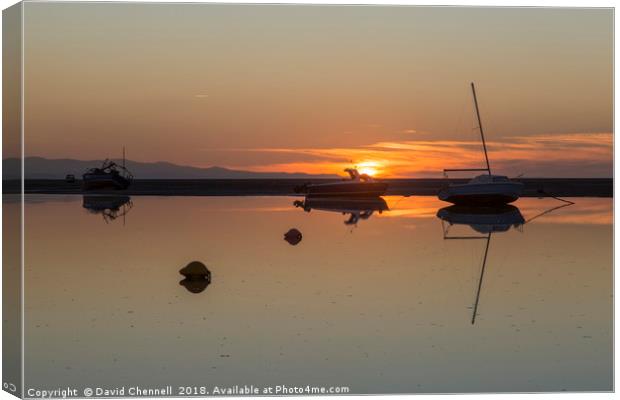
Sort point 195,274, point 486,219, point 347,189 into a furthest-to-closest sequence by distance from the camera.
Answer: point 347,189 → point 486,219 → point 195,274

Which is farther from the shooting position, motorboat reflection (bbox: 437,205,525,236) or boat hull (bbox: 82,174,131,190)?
boat hull (bbox: 82,174,131,190)

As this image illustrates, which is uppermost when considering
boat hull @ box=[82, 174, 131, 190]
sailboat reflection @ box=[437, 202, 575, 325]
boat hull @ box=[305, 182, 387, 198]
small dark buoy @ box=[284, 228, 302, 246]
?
boat hull @ box=[82, 174, 131, 190]

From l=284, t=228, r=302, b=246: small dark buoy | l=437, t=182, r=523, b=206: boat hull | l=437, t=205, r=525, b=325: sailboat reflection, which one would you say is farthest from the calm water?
l=437, t=182, r=523, b=206: boat hull

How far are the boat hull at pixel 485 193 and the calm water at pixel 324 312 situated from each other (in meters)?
23.4

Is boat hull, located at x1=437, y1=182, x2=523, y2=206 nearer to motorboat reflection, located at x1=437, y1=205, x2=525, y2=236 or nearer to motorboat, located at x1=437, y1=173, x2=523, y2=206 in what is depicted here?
motorboat, located at x1=437, y1=173, x2=523, y2=206

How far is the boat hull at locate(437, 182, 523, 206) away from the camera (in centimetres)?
5919

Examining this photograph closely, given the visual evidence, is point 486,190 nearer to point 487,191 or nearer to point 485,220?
point 487,191

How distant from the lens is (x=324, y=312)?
1933cm

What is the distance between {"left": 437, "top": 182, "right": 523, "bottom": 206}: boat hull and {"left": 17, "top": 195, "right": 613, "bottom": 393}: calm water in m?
23.4

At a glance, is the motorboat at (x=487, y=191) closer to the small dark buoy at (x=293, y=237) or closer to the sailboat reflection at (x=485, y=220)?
the sailboat reflection at (x=485, y=220)

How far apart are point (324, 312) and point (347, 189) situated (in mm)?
60251

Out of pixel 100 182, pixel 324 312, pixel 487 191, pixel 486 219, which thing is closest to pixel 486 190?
pixel 487 191

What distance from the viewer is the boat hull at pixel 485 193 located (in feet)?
194

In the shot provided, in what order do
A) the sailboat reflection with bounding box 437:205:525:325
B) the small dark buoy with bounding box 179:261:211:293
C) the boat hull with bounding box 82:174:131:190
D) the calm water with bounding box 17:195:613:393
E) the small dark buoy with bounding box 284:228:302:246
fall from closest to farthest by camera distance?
the calm water with bounding box 17:195:613:393 → the small dark buoy with bounding box 179:261:211:293 → the small dark buoy with bounding box 284:228:302:246 → the sailboat reflection with bounding box 437:205:525:325 → the boat hull with bounding box 82:174:131:190
